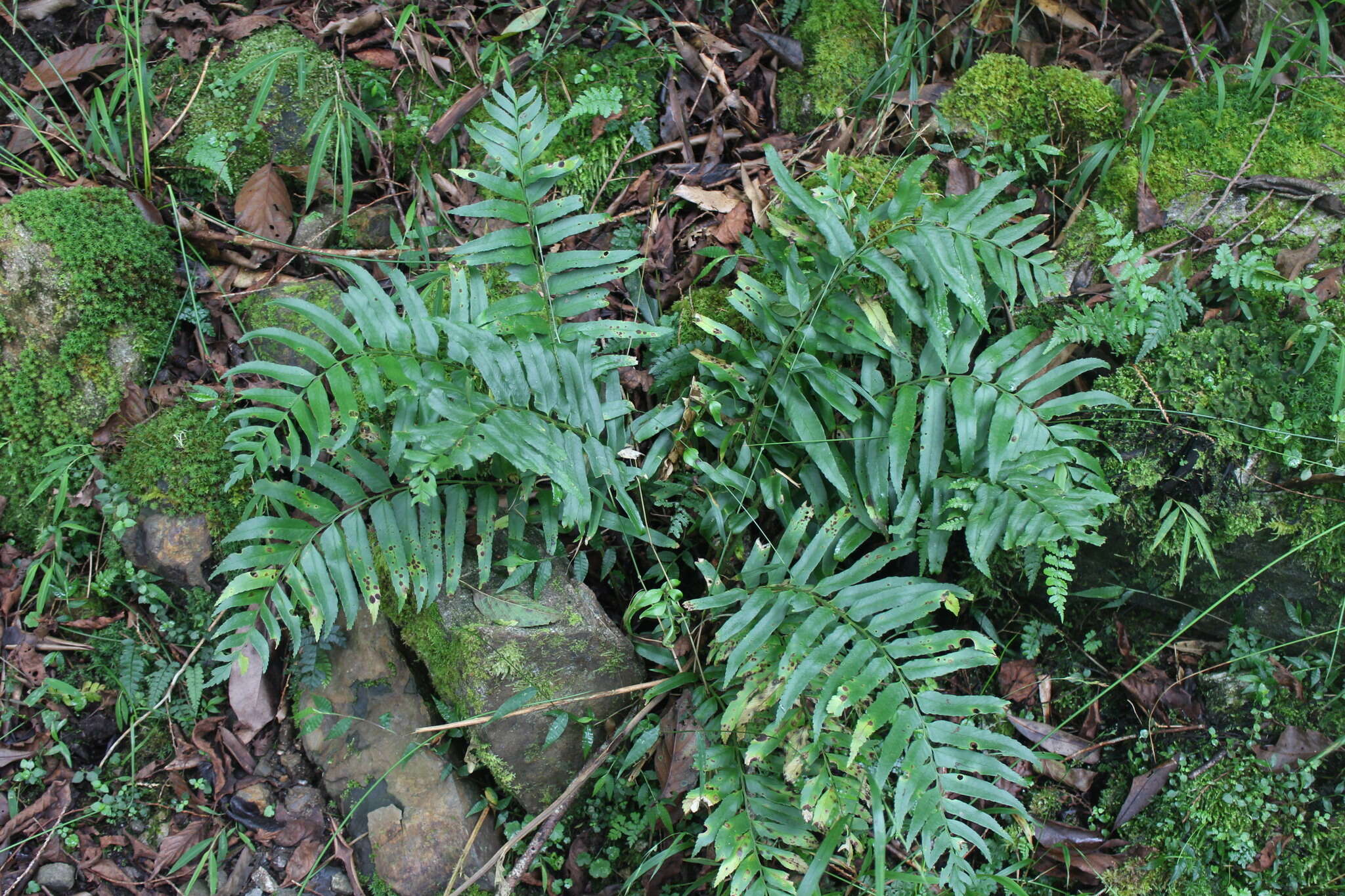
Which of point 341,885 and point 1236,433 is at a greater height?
point 1236,433

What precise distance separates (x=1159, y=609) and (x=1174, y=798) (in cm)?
67

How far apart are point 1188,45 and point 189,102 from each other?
4512 mm

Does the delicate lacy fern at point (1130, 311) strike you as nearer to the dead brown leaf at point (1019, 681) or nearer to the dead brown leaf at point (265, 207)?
the dead brown leaf at point (1019, 681)

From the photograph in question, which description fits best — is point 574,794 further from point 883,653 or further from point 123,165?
point 123,165

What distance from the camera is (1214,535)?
3.11 metres

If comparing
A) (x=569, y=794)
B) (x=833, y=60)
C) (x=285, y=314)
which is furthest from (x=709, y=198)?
(x=569, y=794)

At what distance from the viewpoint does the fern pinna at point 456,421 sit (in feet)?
9.04

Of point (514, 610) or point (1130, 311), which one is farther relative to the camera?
point (514, 610)

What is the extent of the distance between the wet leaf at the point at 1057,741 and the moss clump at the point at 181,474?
3.15 meters

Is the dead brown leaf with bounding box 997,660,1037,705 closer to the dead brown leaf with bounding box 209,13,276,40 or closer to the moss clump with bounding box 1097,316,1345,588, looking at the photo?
the moss clump with bounding box 1097,316,1345,588

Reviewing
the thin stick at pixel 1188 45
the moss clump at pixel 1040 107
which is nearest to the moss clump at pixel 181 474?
the moss clump at pixel 1040 107

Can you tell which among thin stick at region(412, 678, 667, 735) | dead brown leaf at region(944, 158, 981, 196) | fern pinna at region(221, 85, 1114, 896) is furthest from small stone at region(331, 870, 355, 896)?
dead brown leaf at region(944, 158, 981, 196)

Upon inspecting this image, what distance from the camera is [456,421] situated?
251 cm

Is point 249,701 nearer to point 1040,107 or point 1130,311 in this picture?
point 1130,311
